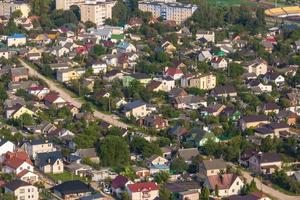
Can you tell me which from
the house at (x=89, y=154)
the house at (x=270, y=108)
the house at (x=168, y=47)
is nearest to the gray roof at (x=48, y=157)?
the house at (x=89, y=154)

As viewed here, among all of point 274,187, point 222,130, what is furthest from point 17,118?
point 274,187

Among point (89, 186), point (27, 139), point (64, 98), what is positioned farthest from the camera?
point (64, 98)

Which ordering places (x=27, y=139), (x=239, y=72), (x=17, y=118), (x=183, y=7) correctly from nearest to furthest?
(x=27, y=139), (x=17, y=118), (x=239, y=72), (x=183, y=7)

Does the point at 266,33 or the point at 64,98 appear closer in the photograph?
the point at 64,98

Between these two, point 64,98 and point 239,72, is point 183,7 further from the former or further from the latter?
point 64,98

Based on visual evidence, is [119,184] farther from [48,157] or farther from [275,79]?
[275,79]

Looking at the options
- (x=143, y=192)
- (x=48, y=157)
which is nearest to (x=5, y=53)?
(x=48, y=157)

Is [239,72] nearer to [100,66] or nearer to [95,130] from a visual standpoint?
[100,66]
